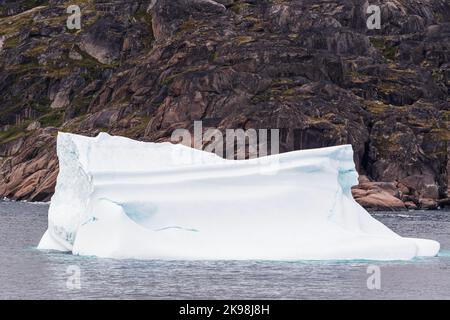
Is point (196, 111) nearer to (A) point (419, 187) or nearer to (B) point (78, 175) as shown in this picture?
(A) point (419, 187)

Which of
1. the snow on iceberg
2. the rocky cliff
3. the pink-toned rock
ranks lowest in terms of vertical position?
the pink-toned rock

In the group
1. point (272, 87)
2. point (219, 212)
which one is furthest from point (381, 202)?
point (219, 212)

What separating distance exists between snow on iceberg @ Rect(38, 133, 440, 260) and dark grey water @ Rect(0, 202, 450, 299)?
0.68 meters

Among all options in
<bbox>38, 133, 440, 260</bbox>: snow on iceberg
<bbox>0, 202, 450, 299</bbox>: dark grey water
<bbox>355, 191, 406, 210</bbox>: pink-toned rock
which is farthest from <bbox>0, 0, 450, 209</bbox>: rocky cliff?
<bbox>0, 202, 450, 299</bbox>: dark grey water

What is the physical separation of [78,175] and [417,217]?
194 feet

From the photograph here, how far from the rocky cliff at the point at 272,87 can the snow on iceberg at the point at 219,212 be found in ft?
235

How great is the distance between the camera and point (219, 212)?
53.5 metres

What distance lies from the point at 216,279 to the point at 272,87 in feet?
353

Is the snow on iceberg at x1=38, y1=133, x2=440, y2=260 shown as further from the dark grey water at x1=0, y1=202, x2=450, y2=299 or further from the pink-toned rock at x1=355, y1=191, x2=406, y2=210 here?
the pink-toned rock at x1=355, y1=191, x2=406, y2=210

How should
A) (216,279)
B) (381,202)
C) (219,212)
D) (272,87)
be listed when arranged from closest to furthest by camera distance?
(216,279)
(219,212)
(381,202)
(272,87)

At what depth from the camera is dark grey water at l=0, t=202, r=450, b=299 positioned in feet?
149

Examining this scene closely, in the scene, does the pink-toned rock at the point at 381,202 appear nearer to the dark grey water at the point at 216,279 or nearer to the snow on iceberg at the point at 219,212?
the dark grey water at the point at 216,279

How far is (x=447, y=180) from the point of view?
14062 centimetres

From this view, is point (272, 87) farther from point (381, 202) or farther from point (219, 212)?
point (219, 212)
